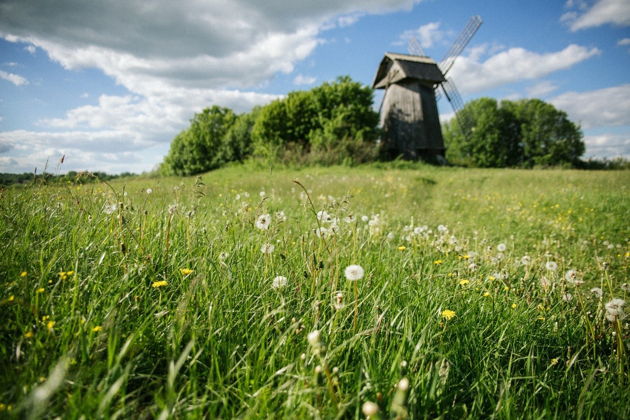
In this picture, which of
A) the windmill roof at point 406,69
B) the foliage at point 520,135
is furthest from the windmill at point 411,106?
the foliage at point 520,135

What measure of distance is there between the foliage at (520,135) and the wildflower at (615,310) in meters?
48.6

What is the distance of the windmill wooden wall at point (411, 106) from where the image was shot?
27.7 m

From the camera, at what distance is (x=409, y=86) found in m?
28.0

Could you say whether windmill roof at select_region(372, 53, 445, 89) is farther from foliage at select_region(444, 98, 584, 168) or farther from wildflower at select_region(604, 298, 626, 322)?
wildflower at select_region(604, 298, 626, 322)

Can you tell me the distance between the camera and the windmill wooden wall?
90.8 feet

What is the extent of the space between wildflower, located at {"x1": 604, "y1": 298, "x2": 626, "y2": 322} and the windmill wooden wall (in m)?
27.4

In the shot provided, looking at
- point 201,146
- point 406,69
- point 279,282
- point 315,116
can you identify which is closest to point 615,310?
point 279,282

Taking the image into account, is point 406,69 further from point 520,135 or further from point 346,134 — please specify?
point 520,135

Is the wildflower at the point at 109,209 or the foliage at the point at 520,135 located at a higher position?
the foliage at the point at 520,135

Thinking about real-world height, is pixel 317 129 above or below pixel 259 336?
above

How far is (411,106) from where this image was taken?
27.9 meters

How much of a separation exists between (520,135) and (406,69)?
30.9 meters

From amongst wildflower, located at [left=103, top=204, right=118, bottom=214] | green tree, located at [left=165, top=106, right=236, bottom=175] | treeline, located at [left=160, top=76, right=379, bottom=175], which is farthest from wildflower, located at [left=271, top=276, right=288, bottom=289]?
green tree, located at [left=165, top=106, right=236, bottom=175]

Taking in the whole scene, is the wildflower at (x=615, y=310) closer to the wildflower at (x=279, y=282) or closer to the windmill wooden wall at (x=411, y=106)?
the wildflower at (x=279, y=282)
